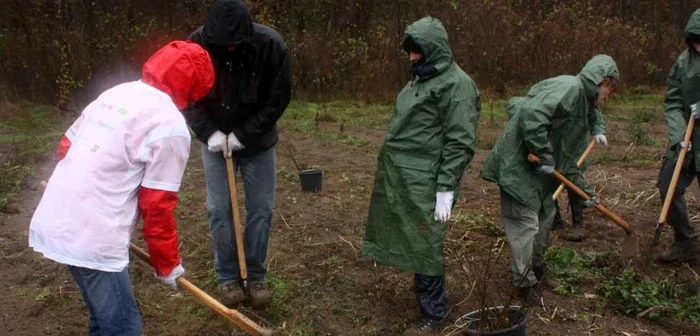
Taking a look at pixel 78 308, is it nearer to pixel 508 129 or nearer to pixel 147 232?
pixel 147 232

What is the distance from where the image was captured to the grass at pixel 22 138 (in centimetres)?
735

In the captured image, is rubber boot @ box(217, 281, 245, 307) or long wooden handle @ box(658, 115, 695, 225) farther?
long wooden handle @ box(658, 115, 695, 225)

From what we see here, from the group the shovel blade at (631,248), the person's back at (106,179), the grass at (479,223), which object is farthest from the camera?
the grass at (479,223)

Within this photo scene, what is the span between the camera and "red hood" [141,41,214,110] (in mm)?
3115

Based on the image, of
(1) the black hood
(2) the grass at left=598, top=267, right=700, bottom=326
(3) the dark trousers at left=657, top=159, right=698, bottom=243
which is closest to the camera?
(1) the black hood

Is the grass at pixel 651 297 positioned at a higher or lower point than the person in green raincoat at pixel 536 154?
lower

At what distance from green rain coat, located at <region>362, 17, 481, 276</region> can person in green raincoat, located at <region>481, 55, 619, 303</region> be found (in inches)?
20.1

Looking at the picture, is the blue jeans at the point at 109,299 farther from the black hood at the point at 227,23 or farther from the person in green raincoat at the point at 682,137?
the person in green raincoat at the point at 682,137

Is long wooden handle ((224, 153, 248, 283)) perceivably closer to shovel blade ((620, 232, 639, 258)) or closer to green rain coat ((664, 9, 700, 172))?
shovel blade ((620, 232, 639, 258))

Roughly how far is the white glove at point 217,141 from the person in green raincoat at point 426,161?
923 millimetres

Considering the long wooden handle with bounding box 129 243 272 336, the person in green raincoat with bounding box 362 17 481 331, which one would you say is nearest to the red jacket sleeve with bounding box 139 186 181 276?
the long wooden handle with bounding box 129 243 272 336

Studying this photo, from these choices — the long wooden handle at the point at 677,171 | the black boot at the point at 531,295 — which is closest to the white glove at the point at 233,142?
the black boot at the point at 531,295

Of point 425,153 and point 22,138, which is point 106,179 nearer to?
point 425,153

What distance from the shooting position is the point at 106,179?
9.64ft
